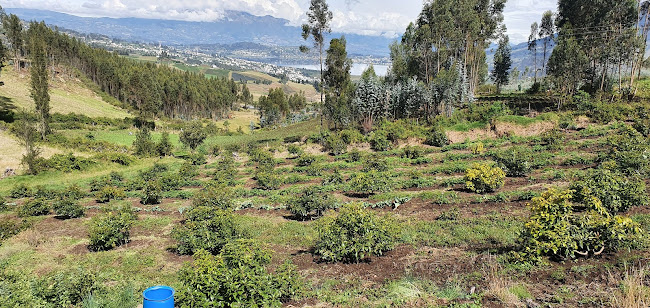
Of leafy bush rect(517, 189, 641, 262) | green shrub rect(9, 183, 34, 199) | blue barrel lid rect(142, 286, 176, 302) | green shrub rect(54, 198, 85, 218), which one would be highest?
leafy bush rect(517, 189, 641, 262)

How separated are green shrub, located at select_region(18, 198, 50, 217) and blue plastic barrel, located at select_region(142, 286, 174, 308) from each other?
1808 cm

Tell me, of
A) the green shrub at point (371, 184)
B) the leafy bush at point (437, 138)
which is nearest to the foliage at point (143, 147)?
the green shrub at point (371, 184)

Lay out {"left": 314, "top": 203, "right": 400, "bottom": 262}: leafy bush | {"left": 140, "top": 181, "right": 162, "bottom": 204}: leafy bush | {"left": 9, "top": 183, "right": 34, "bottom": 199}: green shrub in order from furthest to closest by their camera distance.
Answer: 1. {"left": 9, "top": 183, "right": 34, "bottom": 199}: green shrub
2. {"left": 140, "top": 181, "right": 162, "bottom": 204}: leafy bush
3. {"left": 314, "top": 203, "right": 400, "bottom": 262}: leafy bush

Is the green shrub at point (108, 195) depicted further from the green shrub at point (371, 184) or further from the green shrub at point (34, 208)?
the green shrub at point (371, 184)

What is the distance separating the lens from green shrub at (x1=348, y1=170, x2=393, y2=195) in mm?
18375

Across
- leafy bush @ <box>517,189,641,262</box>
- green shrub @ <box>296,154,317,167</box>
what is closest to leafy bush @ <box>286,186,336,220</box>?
leafy bush @ <box>517,189,641,262</box>

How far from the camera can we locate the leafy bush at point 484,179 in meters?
16.0

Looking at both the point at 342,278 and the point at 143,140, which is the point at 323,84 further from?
the point at 342,278

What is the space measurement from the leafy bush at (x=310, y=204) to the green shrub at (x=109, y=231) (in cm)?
683

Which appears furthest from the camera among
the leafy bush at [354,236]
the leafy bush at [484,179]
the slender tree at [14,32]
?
the slender tree at [14,32]

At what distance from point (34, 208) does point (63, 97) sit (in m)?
69.7

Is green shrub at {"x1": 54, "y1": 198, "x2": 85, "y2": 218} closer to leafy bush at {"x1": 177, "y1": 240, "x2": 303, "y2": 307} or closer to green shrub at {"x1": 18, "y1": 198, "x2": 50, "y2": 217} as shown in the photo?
green shrub at {"x1": 18, "y1": 198, "x2": 50, "y2": 217}

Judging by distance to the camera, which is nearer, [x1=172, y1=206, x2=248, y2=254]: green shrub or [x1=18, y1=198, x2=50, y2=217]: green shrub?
[x1=172, y1=206, x2=248, y2=254]: green shrub

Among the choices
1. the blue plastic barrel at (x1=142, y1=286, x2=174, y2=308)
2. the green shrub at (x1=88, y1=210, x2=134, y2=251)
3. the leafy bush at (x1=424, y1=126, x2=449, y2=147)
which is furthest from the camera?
the leafy bush at (x1=424, y1=126, x2=449, y2=147)
